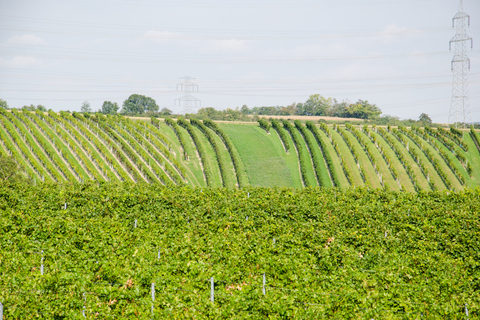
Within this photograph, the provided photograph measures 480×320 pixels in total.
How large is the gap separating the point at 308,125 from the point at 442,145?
19.0 m

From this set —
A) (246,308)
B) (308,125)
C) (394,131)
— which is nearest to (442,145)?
(394,131)

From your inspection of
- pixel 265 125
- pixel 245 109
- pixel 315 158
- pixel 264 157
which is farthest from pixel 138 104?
pixel 315 158

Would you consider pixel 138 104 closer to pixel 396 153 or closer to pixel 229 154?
pixel 229 154

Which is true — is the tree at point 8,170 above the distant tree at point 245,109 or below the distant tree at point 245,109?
below

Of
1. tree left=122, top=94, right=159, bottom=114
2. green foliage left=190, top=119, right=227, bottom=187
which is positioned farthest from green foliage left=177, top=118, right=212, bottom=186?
tree left=122, top=94, right=159, bottom=114

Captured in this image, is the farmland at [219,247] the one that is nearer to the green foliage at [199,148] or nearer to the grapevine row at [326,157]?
the green foliage at [199,148]

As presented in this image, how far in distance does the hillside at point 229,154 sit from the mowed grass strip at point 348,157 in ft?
0.41

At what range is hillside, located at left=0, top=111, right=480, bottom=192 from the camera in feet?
153

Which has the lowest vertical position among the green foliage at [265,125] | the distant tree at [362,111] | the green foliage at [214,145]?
the green foliage at [214,145]

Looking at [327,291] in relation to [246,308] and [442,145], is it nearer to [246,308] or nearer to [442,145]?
[246,308]

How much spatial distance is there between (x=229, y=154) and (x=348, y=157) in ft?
50.9

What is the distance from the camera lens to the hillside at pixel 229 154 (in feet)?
153

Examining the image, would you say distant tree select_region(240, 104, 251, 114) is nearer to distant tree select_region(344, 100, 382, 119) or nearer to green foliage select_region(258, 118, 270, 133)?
distant tree select_region(344, 100, 382, 119)

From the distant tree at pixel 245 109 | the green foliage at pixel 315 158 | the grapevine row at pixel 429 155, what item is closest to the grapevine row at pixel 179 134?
the green foliage at pixel 315 158
